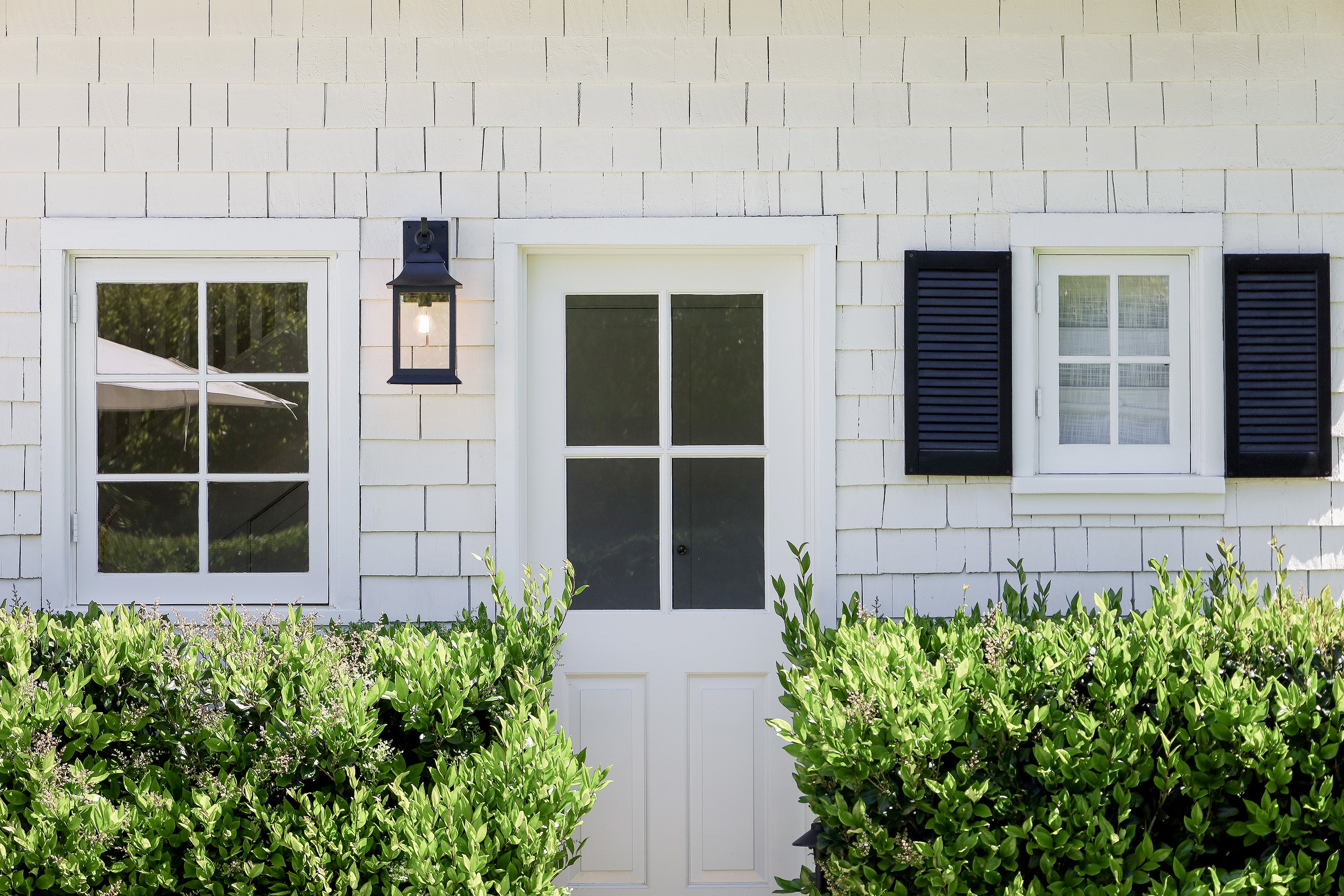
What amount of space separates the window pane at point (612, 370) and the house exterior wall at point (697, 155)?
28cm

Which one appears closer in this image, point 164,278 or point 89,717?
point 89,717

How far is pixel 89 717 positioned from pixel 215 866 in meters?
0.48

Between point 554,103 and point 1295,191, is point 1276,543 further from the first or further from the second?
point 554,103

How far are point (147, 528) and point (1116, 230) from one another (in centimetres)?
325

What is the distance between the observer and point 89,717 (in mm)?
2373

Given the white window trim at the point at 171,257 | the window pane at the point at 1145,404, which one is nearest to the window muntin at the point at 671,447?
the white window trim at the point at 171,257

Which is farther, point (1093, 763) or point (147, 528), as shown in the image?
point (147, 528)

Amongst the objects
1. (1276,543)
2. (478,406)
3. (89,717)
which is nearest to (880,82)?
(478,406)

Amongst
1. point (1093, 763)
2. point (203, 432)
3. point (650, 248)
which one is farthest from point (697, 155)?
point (1093, 763)

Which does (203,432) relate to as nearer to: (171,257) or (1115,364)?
(171,257)

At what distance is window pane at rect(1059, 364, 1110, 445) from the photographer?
3141 millimetres

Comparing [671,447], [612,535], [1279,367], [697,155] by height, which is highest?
[697,155]

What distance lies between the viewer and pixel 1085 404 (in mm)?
3146

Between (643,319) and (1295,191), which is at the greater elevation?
(1295,191)
